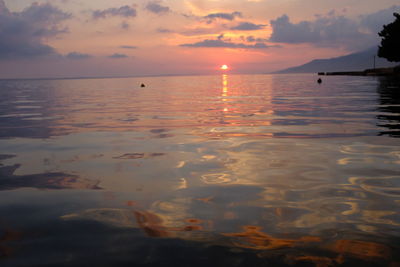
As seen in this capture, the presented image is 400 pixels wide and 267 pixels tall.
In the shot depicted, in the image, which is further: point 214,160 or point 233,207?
point 214,160

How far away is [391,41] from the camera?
3905 inches

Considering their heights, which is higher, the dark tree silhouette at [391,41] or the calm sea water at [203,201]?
the dark tree silhouette at [391,41]

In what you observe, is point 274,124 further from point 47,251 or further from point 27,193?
point 47,251

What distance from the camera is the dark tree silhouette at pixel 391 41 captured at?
321 feet

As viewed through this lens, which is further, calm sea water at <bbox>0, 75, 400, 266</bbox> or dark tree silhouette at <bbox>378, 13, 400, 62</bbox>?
dark tree silhouette at <bbox>378, 13, 400, 62</bbox>

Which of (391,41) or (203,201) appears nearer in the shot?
(203,201)

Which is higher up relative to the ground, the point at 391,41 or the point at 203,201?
the point at 391,41

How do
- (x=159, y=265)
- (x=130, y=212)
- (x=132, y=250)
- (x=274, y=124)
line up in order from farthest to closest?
(x=274, y=124)
(x=130, y=212)
(x=132, y=250)
(x=159, y=265)

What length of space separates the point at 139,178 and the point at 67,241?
3.14 m

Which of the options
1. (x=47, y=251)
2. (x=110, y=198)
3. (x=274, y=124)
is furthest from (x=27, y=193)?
(x=274, y=124)

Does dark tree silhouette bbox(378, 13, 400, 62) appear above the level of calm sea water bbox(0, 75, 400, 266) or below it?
above

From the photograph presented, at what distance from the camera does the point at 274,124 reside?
16.4m

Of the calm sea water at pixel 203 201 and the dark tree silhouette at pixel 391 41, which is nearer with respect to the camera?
the calm sea water at pixel 203 201

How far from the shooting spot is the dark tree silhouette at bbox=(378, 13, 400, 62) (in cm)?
9781
